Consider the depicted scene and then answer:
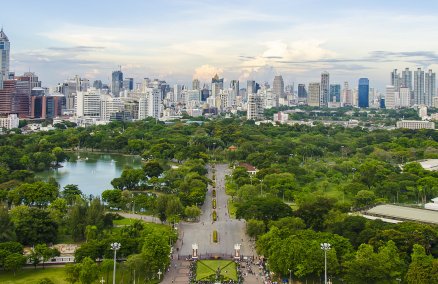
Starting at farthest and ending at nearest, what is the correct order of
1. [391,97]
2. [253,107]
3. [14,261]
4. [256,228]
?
[391,97] < [253,107] < [256,228] < [14,261]

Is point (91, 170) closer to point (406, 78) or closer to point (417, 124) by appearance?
point (417, 124)

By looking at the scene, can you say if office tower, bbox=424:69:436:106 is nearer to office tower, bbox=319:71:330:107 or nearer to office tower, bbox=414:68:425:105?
office tower, bbox=414:68:425:105

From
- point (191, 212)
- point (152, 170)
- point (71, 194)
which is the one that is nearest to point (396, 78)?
point (152, 170)

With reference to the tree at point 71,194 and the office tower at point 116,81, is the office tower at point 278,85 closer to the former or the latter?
the office tower at point 116,81

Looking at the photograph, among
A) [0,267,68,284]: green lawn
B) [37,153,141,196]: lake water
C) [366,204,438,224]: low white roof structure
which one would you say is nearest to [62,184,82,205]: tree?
[37,153,141,196]: lake water

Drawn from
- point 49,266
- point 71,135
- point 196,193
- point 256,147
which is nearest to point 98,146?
point 71,135

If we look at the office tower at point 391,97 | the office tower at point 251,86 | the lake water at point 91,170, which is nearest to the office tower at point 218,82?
the office tower at point 251,86

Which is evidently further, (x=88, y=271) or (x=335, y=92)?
(x=335, y=92)
